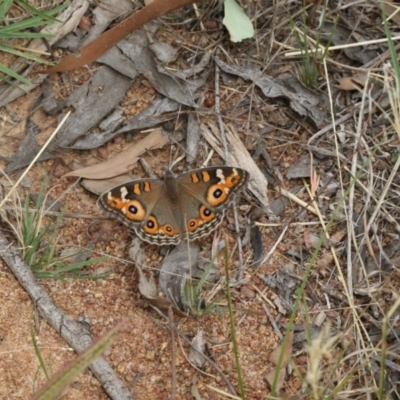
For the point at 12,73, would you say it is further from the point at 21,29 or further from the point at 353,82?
the point at 353,82

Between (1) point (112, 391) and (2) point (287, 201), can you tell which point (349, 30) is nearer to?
(2) point (287, 201)

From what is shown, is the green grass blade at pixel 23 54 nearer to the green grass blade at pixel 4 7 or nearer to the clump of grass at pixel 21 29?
the clump of grass at pixel 21 29

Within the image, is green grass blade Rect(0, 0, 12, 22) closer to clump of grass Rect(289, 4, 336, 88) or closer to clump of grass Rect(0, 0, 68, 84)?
clump of grass Rect(0, 0, 68, 84)

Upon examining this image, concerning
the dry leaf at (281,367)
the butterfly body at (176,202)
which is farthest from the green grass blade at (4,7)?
the dry leaf at (281,367)

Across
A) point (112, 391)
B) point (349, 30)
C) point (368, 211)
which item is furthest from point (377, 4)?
point (112, 391)

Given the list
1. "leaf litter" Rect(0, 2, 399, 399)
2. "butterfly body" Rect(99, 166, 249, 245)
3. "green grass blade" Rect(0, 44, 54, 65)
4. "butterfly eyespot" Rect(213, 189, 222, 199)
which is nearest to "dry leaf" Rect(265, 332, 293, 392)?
"leaf litter" Rect(0, 2, 399, 399)

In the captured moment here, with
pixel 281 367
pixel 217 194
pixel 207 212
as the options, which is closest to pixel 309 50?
pixel 217 194
